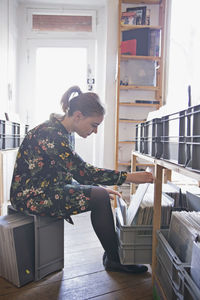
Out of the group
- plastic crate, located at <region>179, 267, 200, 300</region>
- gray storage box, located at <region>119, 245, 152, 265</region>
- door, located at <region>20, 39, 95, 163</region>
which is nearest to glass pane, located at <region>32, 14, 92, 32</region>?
door, located at <region>20, 39, 95, 163</region>

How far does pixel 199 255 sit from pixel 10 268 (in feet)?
3.13

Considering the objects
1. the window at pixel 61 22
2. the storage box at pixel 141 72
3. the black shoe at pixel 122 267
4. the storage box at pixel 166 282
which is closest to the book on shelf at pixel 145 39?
the storage box at pixel 141 72

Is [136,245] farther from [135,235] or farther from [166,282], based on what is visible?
[166,282]

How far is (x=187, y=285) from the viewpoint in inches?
30.2

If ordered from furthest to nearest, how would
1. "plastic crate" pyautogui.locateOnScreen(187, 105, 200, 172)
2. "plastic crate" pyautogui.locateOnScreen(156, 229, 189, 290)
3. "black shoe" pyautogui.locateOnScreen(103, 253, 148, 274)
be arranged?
"black shoe" pyautogui.locateOnScreen(103, 253, 148, 274)
"plastic crate" pyautogui.locateOnScreen(156, 229, 189, 290)
"plastic crate" pyautogui.locateOnScreen(187, 105, 200, 172)

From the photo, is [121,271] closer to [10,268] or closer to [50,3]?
[10,268]

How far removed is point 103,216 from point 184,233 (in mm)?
492

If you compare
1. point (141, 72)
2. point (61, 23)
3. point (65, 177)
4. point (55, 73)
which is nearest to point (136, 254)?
point (65, 177)

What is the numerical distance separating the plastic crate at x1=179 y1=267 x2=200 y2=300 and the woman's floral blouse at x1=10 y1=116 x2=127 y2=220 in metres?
0.59

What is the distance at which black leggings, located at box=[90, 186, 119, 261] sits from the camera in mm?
1354

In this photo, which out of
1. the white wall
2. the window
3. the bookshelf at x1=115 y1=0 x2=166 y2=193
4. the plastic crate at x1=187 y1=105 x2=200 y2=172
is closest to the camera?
the plastic crate at x1=187 y1=105 x2=200 y2=172

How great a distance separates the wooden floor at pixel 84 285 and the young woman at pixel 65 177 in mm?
86

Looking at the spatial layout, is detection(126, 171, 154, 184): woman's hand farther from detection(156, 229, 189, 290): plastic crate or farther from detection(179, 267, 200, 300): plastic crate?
detection(179, 267, 200, 300): plastic crate

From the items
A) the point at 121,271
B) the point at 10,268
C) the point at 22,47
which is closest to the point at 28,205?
the point at 10,268
